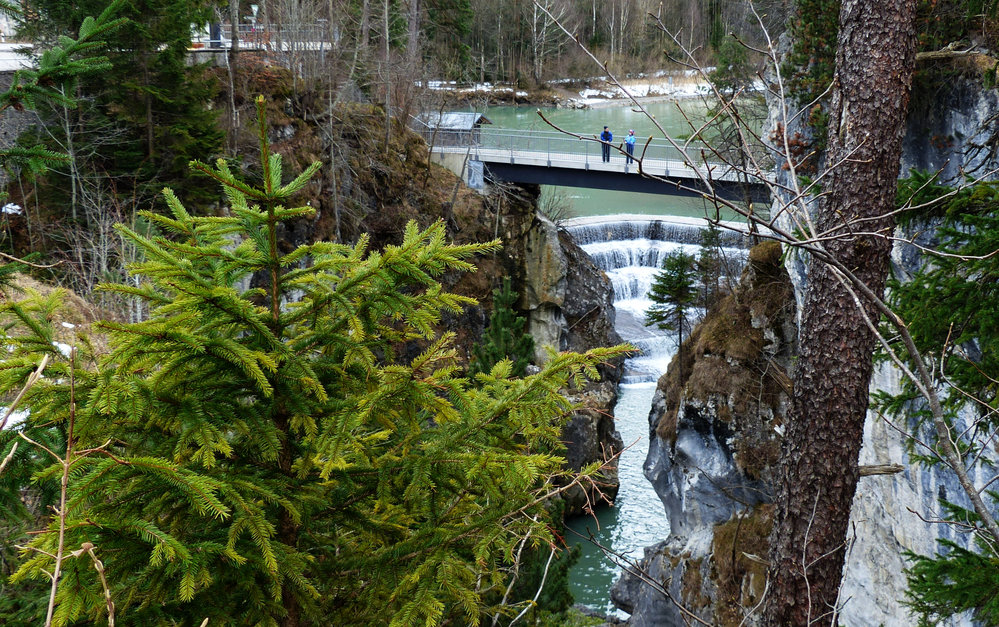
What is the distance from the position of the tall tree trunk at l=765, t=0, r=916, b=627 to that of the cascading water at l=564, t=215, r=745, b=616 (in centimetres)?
1193

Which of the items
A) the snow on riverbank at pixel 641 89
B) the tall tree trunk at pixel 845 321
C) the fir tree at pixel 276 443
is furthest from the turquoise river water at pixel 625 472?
the snow on riverbank at pixel 641 89

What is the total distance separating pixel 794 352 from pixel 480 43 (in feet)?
117

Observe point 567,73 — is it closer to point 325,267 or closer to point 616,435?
point 616,435

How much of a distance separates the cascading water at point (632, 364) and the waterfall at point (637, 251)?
0.03 metres

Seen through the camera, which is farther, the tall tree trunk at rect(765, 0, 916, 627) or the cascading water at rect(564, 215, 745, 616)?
the cascading water at rect(564, 215, 745, 616)

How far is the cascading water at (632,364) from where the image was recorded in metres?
16.4

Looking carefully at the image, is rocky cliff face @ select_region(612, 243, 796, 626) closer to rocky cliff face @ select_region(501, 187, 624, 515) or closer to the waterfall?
rocky cliff face @ select_region(501, 187, 624, 515)

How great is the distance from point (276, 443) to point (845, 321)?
117 inches

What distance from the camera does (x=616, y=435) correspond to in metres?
19.6

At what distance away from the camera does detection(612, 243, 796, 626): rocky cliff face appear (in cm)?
1135

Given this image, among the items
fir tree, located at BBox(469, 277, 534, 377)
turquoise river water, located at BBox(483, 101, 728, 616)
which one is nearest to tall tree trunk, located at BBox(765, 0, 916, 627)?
turquoise river water, located at BBox(483, 101, 728, 616)

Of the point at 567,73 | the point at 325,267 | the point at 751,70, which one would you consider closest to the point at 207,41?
the point at 751,70

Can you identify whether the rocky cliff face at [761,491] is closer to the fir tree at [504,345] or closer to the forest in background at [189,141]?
the forest in background at [189,141]

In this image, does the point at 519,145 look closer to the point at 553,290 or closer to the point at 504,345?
the point at 553,290
